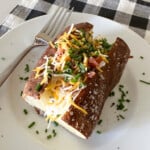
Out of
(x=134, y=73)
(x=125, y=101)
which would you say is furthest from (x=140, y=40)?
(x=125, y=101)

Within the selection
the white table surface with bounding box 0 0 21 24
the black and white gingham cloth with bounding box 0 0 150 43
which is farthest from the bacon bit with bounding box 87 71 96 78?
the white table surface with bounding box 0 0 21 24

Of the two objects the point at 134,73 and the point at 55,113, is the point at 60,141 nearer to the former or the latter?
the point at 55,113

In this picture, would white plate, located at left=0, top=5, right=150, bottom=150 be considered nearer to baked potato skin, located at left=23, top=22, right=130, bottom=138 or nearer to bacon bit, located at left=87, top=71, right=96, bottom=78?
baked potato skin, located at left=23, top=22, right=130, bottom=138

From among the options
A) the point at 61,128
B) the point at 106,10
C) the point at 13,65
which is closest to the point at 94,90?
the point at 61,128

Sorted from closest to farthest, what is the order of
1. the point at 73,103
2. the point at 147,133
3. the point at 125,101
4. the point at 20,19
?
the point at 73,103 → the point at 147,133 → the point at 125,101 → the point at 20,19

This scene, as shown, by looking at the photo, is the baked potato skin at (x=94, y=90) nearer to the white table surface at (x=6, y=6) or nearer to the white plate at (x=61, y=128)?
the white plate at (x=61, y=128)
